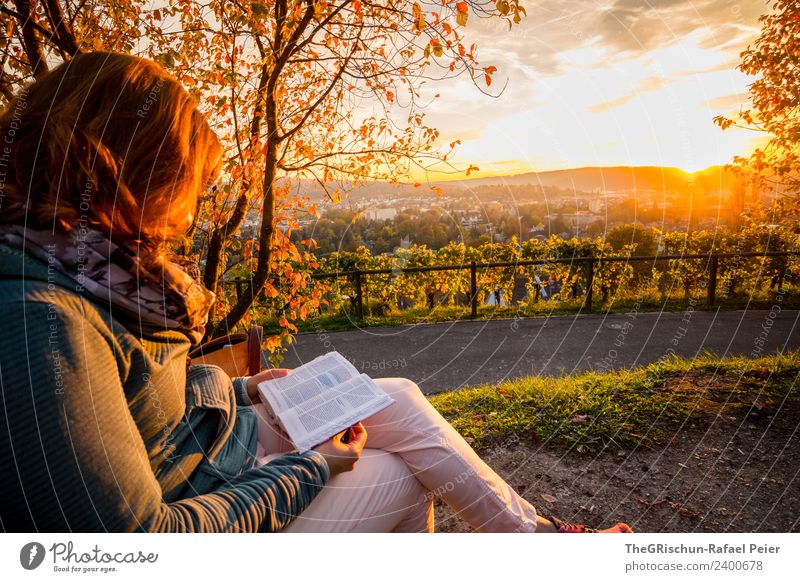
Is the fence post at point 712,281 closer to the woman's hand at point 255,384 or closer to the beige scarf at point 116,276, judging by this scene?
the woman's hand at point 255,384

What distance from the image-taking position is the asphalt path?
5109 millimetres

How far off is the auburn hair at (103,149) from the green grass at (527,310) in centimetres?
595

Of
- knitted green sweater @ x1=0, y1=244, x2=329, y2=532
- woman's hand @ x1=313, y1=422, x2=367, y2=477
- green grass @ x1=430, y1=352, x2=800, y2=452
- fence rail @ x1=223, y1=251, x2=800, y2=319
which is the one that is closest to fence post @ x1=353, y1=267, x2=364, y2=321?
fence rail @ x1=223, y1=251, x2=800, y2=319

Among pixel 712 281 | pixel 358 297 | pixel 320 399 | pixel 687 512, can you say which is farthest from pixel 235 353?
pixel 712 281

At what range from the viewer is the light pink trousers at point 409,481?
1474 mm

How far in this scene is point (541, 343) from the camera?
232 inches

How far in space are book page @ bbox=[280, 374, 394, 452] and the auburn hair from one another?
662 mm

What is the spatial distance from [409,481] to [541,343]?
459 centimetres

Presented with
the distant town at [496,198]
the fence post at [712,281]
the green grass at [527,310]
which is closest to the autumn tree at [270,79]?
the distant town at [496,198]

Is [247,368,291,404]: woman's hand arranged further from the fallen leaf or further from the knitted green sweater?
the fallen leaf

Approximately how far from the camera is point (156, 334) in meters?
1.23
